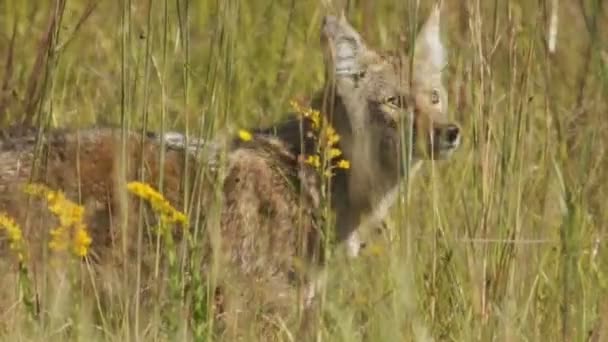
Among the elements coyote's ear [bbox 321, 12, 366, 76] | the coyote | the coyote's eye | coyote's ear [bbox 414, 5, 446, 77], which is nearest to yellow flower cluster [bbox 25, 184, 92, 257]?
the coyote

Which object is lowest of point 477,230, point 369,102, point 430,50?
point 477,230

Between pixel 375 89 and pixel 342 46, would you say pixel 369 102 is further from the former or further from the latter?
pixel 342 46

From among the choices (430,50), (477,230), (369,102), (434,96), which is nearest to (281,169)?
(369,102)

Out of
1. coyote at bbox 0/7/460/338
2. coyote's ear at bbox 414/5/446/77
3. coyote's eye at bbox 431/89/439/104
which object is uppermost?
coyote's ear at bbox 414/5/446/77

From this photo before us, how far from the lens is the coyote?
651 cm

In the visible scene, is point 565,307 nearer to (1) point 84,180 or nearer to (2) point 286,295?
(2) point 286,295

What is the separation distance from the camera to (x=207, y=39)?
9.38 m

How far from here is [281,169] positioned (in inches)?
280

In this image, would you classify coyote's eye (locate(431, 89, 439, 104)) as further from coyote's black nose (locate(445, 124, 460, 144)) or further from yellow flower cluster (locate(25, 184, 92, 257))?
yellow flower cluster (locate(25, 184, 92, 257))

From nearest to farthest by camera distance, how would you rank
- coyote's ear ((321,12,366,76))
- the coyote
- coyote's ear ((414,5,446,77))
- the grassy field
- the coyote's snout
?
the grassy field < the coyote < coyote's ear ((321,12,366,76)) < the coyote's snout < coyote's ear ((414,5,446,77))

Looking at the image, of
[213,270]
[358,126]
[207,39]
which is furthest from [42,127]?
[207,39]

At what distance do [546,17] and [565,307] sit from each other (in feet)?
3.08

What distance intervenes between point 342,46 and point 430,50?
1.34 feet

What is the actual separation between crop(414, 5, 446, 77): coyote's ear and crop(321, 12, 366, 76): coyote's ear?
264 millimetres
